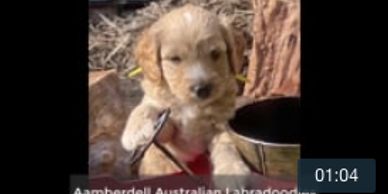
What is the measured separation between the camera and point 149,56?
2.47m

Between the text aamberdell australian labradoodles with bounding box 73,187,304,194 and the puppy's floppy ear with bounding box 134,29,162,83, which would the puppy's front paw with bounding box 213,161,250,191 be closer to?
the text aamberdell australian labradoodles with bounding box 73,187,304,194

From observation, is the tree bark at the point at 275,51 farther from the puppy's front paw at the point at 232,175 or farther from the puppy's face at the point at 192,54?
the puppy's front paw at the point at 232,175

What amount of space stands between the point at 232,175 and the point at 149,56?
1.43ft

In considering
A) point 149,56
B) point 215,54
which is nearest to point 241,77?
point 215,54

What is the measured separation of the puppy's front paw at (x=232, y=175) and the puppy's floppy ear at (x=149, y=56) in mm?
330

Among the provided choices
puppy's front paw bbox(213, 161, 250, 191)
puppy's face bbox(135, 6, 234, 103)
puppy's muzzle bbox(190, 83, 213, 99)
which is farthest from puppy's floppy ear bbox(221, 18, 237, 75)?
puppy's front paw bbox(213, 161, 250, 191)

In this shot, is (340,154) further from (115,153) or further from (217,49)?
(115,153)
